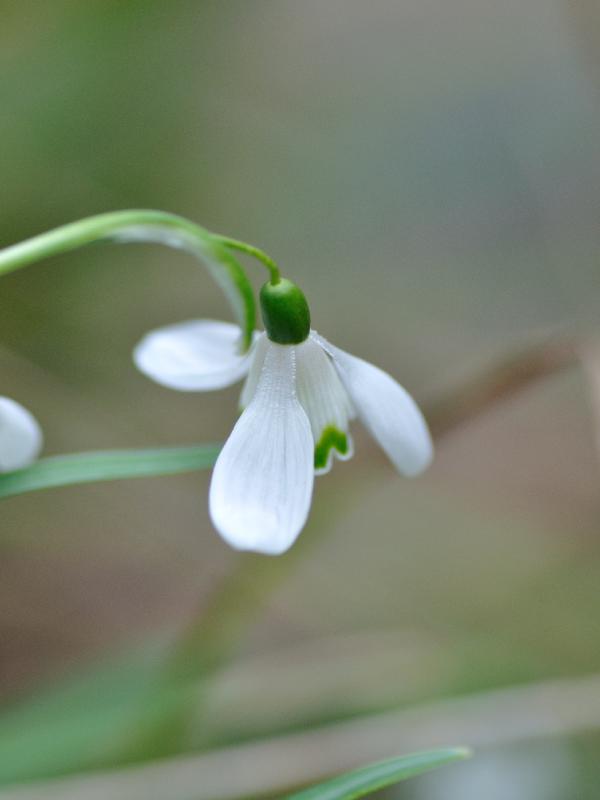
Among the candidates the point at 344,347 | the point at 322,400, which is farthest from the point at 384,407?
the point at 344,347

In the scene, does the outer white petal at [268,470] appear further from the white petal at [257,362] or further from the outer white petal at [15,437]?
the outer white petal at [15,437]

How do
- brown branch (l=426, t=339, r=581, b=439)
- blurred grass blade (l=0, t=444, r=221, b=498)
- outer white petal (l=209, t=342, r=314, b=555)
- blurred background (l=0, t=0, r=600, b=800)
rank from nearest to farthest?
outer white petal (l=209, t=342, r=314, b=555), blurred grass blade (l=0, t=444, r=221, b=498), brown branch (l=426, t=339, r=581, b=439), blurred background (l=0, t=0, r=600, b=800)

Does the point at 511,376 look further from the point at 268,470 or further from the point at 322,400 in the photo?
the point at 268,470

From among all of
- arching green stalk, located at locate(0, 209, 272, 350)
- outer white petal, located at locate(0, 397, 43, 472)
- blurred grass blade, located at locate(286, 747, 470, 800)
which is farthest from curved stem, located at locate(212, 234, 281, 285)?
blurred grass blade, located at locate(286, 747, 470, 800)

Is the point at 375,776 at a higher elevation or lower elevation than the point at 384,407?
lower

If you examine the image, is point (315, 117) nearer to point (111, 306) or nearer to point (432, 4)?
point (432, 4)

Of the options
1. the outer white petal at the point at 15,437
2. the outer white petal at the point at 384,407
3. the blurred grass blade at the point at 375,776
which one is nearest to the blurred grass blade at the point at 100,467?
the outer white petal at the point at 15,437

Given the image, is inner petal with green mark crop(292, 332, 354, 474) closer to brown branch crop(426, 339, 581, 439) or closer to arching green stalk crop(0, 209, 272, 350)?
arching green stalk crop(0, 209, 272, 350)
